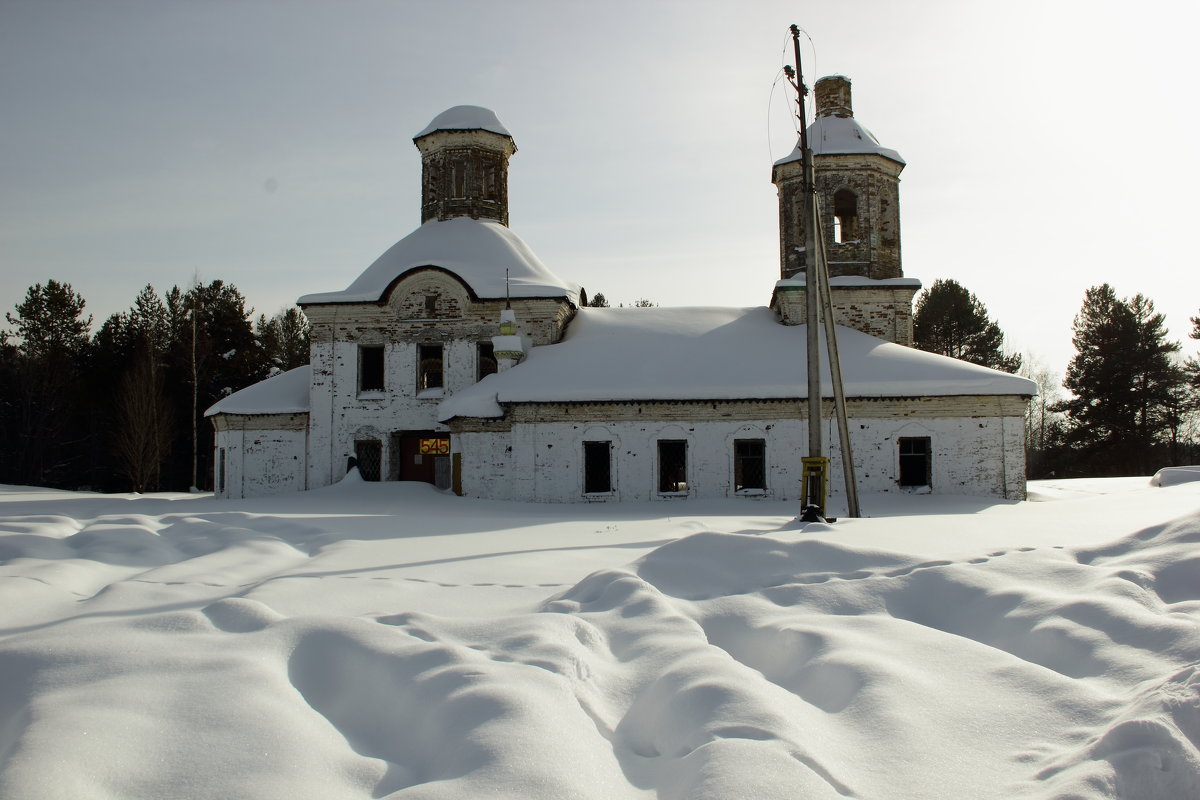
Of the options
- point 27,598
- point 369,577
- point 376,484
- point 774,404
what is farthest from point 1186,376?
point 27,598

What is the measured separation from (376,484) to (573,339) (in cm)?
672

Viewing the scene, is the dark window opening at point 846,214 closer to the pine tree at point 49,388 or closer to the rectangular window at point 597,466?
the rectangular window at point 597,466

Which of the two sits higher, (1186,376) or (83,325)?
(83,325)

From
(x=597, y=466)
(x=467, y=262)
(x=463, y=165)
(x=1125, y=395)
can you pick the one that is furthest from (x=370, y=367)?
(x=1125, y=395)

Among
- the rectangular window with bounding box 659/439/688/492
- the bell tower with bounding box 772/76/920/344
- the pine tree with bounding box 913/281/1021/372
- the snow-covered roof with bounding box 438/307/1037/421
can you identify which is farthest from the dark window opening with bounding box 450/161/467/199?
the pine tree with bounding box 913/281/1021/372

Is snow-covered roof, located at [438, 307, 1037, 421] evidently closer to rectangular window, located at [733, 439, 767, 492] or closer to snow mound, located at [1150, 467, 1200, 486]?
rectangular window, located at [733, 439, 767, 492]

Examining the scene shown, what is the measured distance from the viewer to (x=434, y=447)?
2334 cm

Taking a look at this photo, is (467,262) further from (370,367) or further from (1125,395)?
(1125,395)

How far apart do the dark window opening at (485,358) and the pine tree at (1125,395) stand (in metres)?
30.8

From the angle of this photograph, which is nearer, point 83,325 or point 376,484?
point 376,484

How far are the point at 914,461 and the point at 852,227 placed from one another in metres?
8.04

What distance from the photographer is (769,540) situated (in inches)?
286

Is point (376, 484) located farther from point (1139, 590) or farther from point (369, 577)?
point (1139, 590)

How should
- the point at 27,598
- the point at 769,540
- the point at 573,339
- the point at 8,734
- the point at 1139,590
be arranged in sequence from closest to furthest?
the point at 8,734, the point at 1139,590, the point at 27,598, the point at 769,540, the point at 573,339
